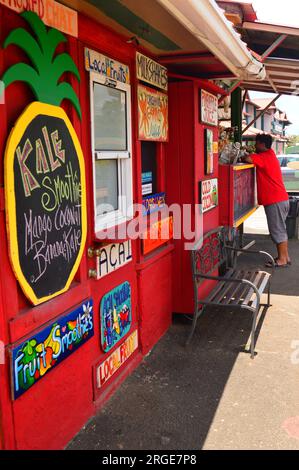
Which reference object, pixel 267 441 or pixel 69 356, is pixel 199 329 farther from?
pixel 69 356

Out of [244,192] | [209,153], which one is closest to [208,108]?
[209,153]

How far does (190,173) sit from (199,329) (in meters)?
1.63

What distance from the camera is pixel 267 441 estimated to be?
301cm

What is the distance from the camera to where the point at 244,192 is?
7195 mm

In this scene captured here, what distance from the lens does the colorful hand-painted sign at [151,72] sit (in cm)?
391

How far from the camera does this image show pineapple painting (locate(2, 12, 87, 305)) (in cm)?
233

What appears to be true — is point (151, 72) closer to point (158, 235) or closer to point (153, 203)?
point (153, 203)

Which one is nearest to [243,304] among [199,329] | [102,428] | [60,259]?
[199,329]

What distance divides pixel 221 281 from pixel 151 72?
90.7 inches

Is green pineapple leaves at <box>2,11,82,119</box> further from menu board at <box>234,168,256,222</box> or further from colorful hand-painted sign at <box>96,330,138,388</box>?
menu board at <box>234,168,256,222</box>

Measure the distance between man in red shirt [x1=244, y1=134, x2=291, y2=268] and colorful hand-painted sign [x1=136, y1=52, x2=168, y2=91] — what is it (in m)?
2.83

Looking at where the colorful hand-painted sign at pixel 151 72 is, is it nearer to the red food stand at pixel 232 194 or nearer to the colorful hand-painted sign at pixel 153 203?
the colorful hand-painted sign at pixel 153 203

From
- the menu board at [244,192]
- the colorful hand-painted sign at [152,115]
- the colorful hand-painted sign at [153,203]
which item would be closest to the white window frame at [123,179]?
the colorful hand-painted sign at [152,115]

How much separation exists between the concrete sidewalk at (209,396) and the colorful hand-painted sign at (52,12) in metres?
2.52
